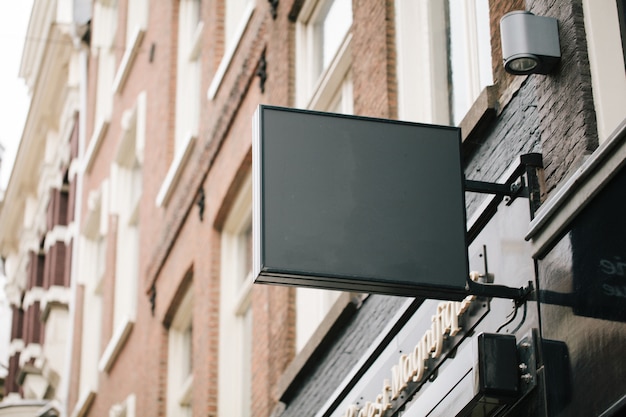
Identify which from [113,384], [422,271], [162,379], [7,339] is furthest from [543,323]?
[7,339]

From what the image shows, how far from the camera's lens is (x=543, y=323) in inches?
294

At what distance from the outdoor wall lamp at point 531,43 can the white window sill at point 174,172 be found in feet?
31.3

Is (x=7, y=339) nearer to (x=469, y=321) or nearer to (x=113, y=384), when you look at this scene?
(x=113, y=384)

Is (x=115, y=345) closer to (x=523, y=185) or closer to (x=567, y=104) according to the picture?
(x=523, y=185)

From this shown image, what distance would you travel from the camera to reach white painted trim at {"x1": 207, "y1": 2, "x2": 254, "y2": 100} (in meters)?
15.5

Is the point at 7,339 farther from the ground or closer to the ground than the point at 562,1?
farther from the ground

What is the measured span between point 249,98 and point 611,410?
8962mm

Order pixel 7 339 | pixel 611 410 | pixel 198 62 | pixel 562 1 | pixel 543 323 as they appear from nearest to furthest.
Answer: pixel 611 410
pixel 543 323
pixel 562 1
pixel 198 62
pixel 7 339

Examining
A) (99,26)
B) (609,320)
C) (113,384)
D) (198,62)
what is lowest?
(609,320)

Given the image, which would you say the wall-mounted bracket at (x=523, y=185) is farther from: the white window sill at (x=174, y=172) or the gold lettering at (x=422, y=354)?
the white window sill at (x=174, y=172)

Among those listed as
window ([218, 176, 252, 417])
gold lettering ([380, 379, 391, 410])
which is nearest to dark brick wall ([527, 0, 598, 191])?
gold lettering ([380, 379, 391, 410])

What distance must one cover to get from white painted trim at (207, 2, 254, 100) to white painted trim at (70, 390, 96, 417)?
6.34 meters

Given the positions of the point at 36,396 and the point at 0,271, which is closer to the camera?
the point at 36,396

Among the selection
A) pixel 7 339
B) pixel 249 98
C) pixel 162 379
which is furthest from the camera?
pixel 7 339
